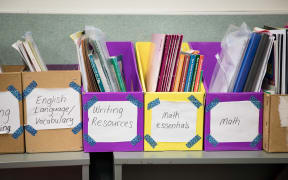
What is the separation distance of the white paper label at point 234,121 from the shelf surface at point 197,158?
0.07 meters

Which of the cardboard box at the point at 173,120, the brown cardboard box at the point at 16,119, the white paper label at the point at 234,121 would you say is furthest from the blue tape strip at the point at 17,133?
the white paper label at the point at 234,121

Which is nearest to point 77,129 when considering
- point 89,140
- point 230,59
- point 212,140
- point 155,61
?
point 89,140

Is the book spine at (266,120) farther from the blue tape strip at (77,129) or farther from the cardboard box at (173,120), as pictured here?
the blue tape strip at (77,129)

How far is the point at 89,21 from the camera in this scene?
1.49 metres

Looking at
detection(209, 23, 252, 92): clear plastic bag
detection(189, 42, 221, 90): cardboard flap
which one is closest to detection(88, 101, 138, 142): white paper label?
detection(209, 23, 252, 92): clear plastic bag

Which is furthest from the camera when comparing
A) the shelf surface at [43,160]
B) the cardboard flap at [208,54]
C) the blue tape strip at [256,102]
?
the cardboard flap at [208,54]

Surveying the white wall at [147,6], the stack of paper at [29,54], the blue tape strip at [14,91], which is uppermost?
the white wall at [147,6]

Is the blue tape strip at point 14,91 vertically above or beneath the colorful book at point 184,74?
beneath

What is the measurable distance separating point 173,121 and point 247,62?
360mm

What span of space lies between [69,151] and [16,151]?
0.62 ft

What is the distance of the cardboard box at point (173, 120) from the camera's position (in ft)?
3.69

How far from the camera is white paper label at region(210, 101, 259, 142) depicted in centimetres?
114

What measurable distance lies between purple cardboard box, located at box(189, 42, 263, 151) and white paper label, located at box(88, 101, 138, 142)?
0.92 ft

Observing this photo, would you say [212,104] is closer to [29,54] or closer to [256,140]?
[256,140]
